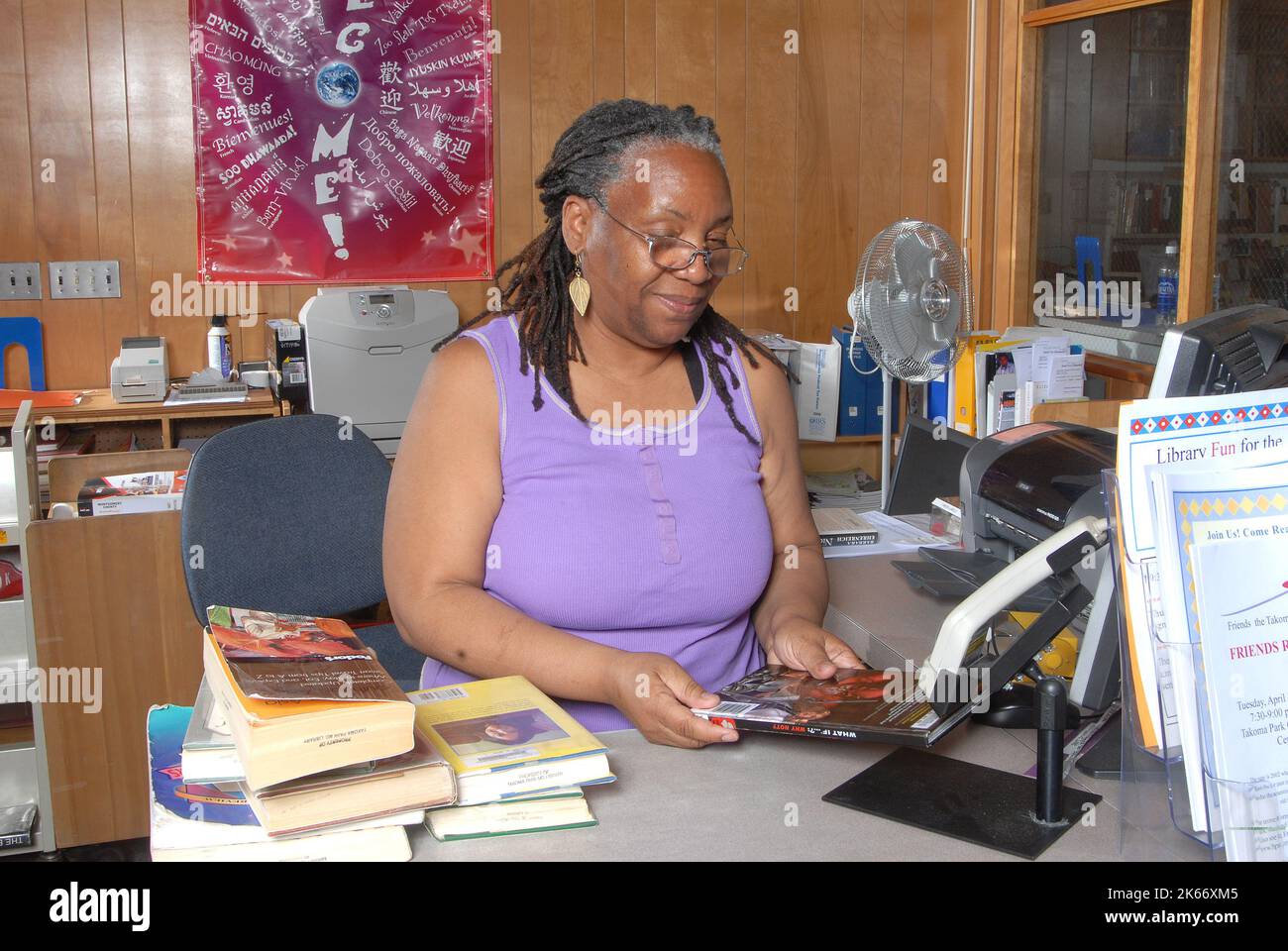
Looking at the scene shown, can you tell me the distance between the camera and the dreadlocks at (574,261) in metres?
1.59

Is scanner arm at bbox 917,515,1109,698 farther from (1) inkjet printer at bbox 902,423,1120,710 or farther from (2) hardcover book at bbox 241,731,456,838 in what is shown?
(2) hardcover book at bbox 241,731,456,838

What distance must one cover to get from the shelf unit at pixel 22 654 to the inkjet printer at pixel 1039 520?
1712 millimetres

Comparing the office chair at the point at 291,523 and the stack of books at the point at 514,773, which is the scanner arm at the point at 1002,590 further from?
the office chair at the point at 291,523

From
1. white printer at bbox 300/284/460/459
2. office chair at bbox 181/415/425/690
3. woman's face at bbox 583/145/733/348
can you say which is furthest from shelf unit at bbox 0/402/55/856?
woman's face at bbox 583/145/733/348

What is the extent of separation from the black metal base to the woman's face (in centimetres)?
63

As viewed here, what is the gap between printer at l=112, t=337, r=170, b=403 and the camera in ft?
11.3

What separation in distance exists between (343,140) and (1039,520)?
2.99m

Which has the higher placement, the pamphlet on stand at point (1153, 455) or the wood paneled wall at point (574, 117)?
the wood paneled wall at point (574, 117)

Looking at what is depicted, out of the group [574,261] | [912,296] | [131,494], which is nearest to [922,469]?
[912,296]

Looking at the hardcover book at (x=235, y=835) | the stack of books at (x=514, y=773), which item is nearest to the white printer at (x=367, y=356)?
the stack of books at (x=514, y=773)

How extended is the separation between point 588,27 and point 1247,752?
11.7 ft

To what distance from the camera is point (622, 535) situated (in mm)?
1520

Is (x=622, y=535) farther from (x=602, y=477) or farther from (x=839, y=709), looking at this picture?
(x=839, y=709)

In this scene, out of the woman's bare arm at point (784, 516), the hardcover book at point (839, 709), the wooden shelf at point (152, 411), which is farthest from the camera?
the wooden shelf at point (152, 411)
